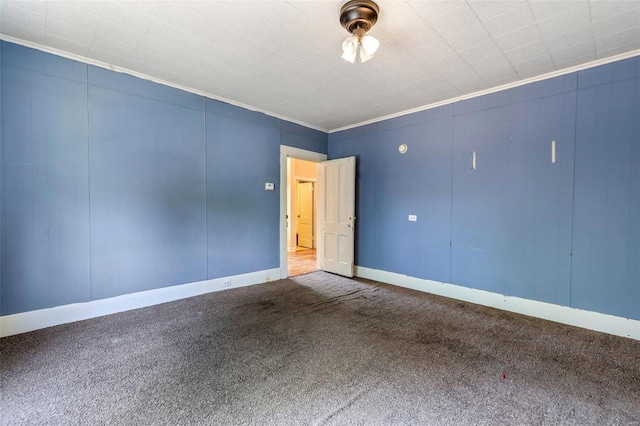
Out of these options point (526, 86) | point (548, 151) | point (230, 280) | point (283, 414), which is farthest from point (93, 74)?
point (548, 151)

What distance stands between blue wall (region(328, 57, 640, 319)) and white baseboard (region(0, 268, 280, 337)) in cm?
273

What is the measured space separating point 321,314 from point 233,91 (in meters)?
3.15

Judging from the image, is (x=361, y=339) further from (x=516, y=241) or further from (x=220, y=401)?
(x=516, y=241)

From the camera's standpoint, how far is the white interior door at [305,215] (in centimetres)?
861

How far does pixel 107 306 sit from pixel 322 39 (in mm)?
3664

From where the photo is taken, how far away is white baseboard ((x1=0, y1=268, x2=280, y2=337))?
2.75 meters

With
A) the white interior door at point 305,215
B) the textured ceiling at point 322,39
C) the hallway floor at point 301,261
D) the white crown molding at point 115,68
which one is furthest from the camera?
the white interior door at point 305,215

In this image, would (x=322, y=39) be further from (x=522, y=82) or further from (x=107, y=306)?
(x=107, y=306)

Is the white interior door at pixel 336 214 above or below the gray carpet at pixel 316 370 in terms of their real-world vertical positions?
above

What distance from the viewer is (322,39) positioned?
2.57 meters

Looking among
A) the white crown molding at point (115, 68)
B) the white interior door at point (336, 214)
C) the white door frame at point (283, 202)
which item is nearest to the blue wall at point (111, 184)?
the white crown molding at point (115, 68)

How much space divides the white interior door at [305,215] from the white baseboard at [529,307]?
406 centimetres

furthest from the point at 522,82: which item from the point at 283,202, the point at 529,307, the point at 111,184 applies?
the point at 111,184

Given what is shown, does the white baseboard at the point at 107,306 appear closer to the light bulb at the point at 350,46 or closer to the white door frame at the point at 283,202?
the white door frame at the point at 283,202
